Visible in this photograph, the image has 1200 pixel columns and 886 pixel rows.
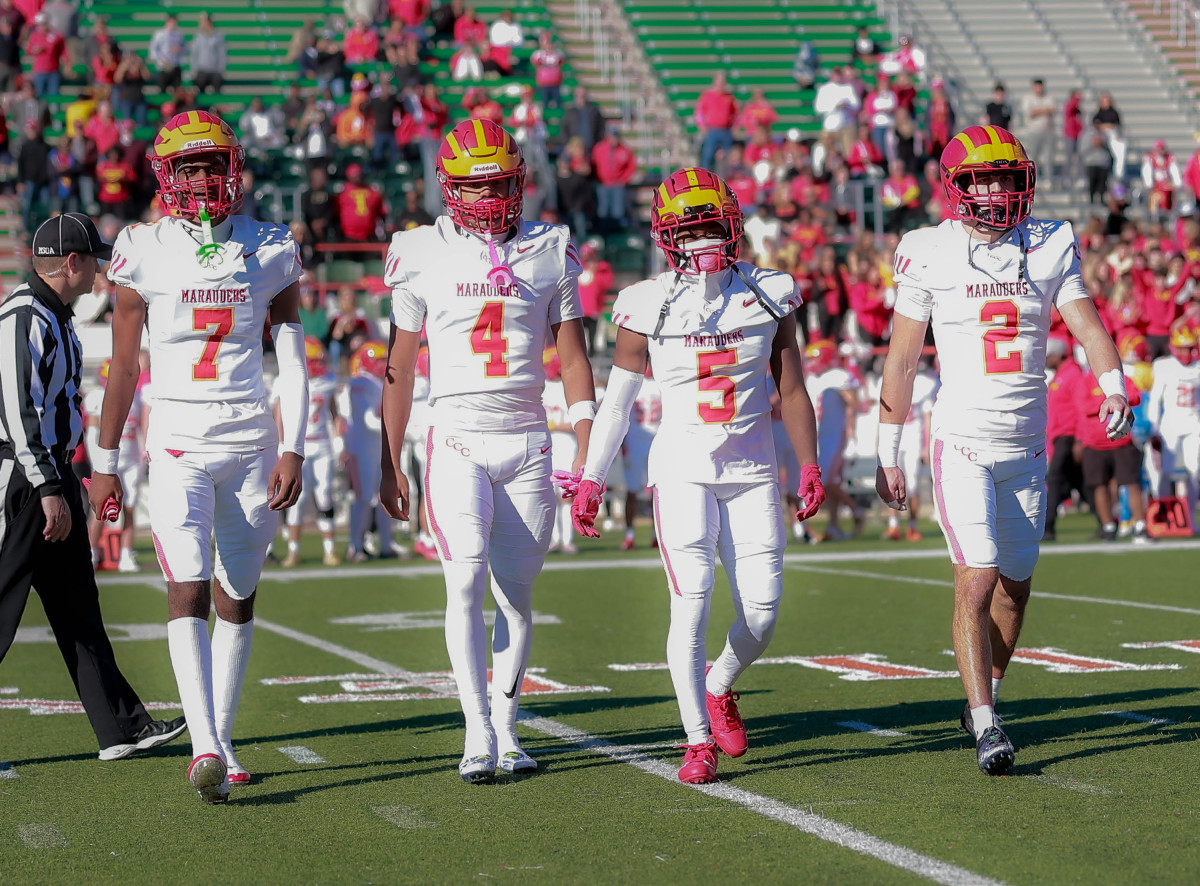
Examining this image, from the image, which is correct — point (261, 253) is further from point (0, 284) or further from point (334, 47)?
point (334, 47)

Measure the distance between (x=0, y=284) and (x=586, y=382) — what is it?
16.3 metres

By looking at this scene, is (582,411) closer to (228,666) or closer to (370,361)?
(228,666)

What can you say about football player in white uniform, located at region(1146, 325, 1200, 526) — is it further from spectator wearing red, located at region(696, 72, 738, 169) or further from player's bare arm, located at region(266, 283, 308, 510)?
player's bare arm, located at region(266, 283, 308, 510)

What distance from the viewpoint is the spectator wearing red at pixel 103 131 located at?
68.2ft

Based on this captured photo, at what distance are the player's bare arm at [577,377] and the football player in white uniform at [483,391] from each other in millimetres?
10

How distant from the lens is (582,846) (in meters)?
4.58

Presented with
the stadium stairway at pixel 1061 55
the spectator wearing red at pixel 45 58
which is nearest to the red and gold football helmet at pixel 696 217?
the spectator wearing red at pixel 45 58

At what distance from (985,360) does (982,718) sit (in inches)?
45.6

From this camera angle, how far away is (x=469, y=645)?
5504mm

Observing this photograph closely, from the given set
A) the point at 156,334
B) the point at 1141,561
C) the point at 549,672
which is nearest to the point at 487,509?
the point at 156,334

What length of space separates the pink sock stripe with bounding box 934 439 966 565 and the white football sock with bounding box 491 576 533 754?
1.39 meters

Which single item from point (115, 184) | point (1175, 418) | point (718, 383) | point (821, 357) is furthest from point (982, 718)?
point (115, 184)

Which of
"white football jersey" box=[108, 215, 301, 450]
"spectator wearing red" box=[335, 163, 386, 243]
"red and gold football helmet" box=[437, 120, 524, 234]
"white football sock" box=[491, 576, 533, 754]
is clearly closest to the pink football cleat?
"white football sock" box=[491, 576, 533, 754]

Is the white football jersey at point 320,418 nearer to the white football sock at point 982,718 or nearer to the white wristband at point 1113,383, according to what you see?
the white football sock at point 982,718
